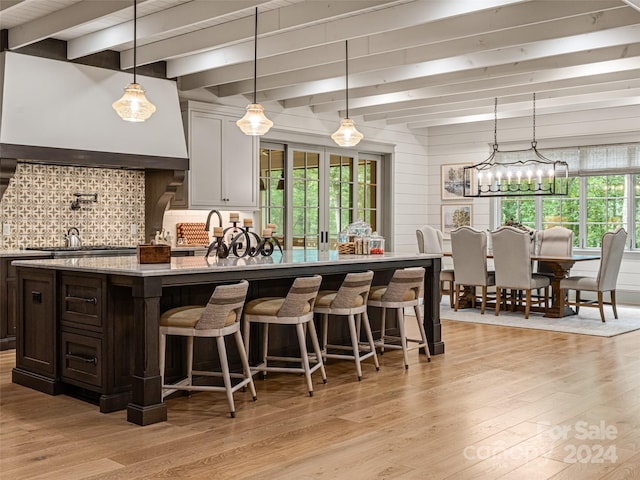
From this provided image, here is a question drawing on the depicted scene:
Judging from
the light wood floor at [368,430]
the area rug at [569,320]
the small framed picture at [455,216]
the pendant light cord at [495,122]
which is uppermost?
the pendant light cord at [495,122]

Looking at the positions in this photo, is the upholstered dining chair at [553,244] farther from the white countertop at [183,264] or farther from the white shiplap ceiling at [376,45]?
the white countertop at [183,264]

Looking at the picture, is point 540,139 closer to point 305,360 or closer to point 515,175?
point 515,175

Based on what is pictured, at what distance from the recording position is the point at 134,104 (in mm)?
4594

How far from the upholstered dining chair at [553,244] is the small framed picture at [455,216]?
1875mm

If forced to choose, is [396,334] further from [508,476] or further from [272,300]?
[508,476]

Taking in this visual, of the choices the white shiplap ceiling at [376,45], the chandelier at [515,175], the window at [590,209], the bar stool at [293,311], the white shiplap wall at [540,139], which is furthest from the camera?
the window at [590,209]

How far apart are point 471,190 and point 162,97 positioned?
17.4ft

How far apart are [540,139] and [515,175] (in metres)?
1.81

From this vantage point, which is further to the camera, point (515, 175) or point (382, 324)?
point (515, 175)

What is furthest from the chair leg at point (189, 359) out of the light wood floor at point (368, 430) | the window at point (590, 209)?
the window at point (590, 209)

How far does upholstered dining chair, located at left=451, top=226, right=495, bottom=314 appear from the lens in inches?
324

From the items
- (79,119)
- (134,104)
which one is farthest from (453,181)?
(134,104)

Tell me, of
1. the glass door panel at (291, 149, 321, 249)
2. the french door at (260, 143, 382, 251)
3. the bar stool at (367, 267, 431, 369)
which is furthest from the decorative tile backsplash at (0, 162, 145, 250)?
the bar stool at (367, 267, 431, 369)

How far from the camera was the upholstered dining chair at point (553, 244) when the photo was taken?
8719 millimetres
